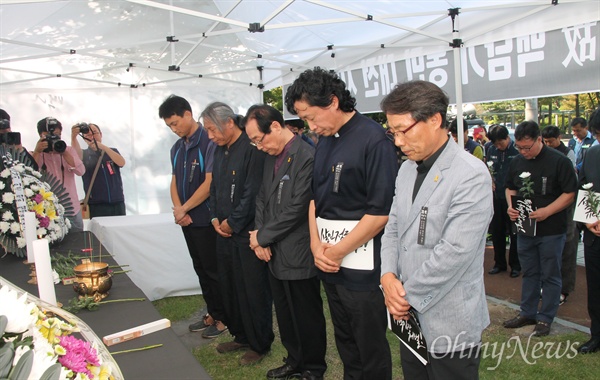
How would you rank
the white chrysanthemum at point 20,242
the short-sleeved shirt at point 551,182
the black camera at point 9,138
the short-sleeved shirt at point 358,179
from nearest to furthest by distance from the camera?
the short-sleeved shirt at point 358,179, the white chrysanthemum at point 20,242, the short-sleeved shirt at point 551,182, the black camera at point 9,138

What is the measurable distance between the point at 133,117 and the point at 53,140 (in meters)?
2.76

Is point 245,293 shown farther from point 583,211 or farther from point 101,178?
point 101,178

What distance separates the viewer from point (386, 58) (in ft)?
16.7

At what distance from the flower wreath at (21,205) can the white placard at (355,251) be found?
1591mm

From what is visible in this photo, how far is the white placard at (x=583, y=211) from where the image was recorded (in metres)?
2.78

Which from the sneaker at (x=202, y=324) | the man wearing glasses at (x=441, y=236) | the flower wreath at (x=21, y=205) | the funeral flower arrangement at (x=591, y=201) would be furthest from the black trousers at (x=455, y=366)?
the sneaker at (x=202, y=324)

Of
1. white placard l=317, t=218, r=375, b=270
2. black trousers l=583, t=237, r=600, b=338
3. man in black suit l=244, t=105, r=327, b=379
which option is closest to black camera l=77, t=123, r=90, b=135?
man in black suit l=244, t=105, r=327, b=379

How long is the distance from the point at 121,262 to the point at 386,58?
327 centimetres

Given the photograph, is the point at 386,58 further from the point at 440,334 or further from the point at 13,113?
the point at 13,113

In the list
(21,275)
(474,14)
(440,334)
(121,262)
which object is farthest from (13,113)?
(440,334)

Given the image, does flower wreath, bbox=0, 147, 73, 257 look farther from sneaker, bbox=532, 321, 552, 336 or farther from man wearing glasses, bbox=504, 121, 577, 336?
sneaker, bbox=532, 321, 552, 336

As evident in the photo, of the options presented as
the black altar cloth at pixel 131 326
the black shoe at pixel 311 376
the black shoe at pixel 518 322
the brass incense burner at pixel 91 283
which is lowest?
the black shoe at pixel 518 322

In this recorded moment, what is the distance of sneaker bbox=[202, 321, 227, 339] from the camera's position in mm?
3624

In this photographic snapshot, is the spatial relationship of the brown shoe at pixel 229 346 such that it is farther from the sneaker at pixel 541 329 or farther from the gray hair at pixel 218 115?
the sneaker at pixel 541 329
